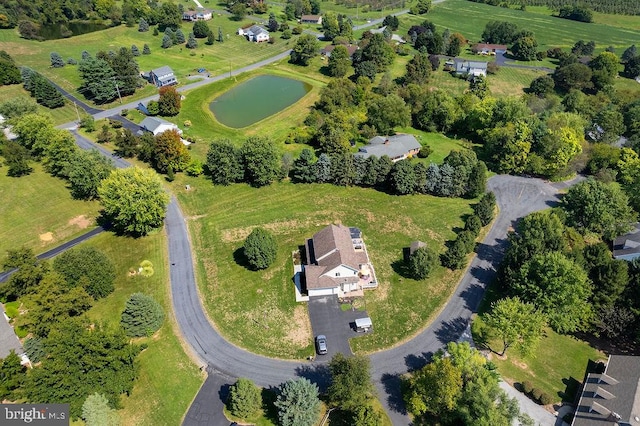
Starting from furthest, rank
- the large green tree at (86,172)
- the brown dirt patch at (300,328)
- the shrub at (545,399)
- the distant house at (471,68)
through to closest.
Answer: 1. the distant house at (471,68)
2. the large green tree at (86,172)
3. the brown dirt patch at (300,328)
4. the shrub at (545,399)

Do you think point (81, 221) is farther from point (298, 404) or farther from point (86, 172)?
point (298, 404)

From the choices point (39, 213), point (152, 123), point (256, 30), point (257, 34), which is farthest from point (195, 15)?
point (39, 213)

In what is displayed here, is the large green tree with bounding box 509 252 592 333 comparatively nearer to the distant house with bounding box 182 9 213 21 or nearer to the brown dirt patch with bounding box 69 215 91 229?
the brown dirt patch with bounding box 69 215 91 229

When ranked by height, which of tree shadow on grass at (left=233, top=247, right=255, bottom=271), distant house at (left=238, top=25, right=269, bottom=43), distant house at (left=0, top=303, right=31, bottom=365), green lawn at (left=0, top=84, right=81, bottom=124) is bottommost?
tree shadow on grass at (left=233, top=247, right=255, bottom=271)

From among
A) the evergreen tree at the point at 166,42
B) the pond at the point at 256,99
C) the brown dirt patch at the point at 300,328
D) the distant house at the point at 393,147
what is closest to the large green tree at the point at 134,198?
the brown dirt patch at the point at 300,328

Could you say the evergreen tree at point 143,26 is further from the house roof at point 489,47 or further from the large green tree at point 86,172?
the house roof at point 489,47

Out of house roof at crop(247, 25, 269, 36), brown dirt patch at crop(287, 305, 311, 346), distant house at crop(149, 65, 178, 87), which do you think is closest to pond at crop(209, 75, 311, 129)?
distant house at crop(149, 65, 178, 87)
